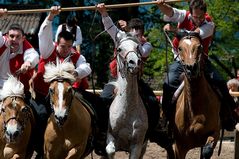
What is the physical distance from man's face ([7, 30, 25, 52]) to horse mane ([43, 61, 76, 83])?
0.79m

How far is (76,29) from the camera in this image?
400 inches

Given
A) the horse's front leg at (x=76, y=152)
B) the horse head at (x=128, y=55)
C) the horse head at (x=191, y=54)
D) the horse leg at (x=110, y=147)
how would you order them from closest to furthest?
the horse's front leg at (x=76, y=152) → the horse head at (x=128, y=55) → the horse head at (x=191, y=54) → the horse leg at (x=110, y=147)

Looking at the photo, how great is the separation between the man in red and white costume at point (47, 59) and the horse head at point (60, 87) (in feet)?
0.94

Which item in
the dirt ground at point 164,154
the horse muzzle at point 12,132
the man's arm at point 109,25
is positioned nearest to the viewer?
the horse muzzle at point 12,132

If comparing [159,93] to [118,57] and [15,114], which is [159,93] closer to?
[118,57]

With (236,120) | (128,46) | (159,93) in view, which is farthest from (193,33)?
(159,93)

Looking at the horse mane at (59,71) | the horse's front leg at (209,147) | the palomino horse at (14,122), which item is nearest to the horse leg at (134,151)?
the horse's front leg at (209,147)

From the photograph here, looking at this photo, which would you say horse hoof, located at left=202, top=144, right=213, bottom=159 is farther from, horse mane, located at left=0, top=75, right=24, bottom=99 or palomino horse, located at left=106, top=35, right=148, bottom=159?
horse mane, located at left=0, top=75, right=24, bottom=99

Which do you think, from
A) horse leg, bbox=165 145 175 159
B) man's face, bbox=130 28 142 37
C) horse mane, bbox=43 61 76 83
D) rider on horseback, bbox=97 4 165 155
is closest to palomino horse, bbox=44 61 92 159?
horse mane, bbox=43 61 76 83

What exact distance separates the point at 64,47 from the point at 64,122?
3.88 ft

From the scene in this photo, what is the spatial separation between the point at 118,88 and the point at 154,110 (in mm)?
926

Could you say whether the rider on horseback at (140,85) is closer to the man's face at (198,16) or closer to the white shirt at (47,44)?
the white shirt at (47,44)

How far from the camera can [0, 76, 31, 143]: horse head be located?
7.95 meters

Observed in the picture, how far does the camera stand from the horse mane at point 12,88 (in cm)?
827
